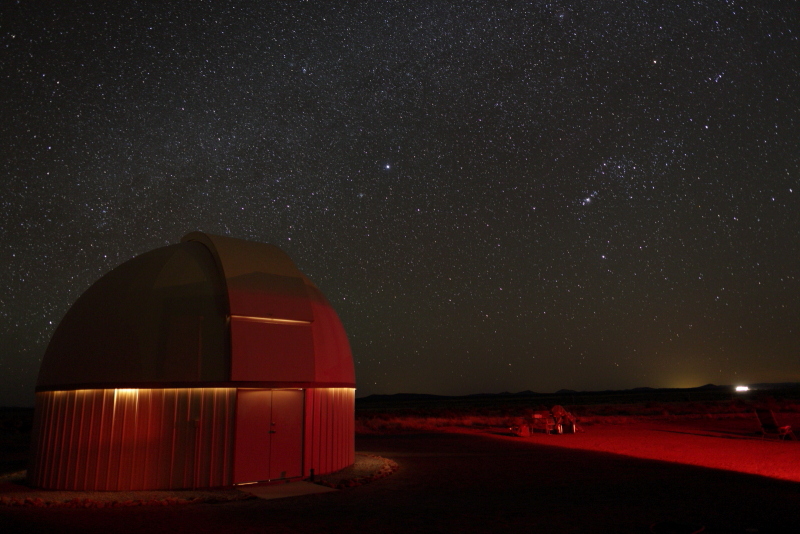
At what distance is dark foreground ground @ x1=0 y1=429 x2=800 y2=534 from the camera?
7297 millimetres

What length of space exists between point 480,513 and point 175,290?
7483 millimetres

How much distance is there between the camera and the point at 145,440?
34.1ft

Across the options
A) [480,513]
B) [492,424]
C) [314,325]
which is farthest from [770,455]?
[492,424]

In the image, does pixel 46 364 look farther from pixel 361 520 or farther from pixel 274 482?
pixel 361 520

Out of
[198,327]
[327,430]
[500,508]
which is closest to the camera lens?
[500,508]

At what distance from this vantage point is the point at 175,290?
11.6 m

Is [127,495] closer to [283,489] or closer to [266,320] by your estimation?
[283,489]

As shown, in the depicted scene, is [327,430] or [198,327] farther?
[327,430]

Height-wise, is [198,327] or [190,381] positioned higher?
[198,327]

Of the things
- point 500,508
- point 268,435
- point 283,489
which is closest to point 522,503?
point 500,508

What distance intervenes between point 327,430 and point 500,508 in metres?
4.93

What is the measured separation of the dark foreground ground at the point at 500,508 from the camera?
7.30 meters

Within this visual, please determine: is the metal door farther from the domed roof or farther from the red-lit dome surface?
the domed roof

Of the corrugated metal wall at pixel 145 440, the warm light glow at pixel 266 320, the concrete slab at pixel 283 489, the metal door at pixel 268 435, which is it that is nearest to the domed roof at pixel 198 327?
the warm light glow at pixel 266 320
